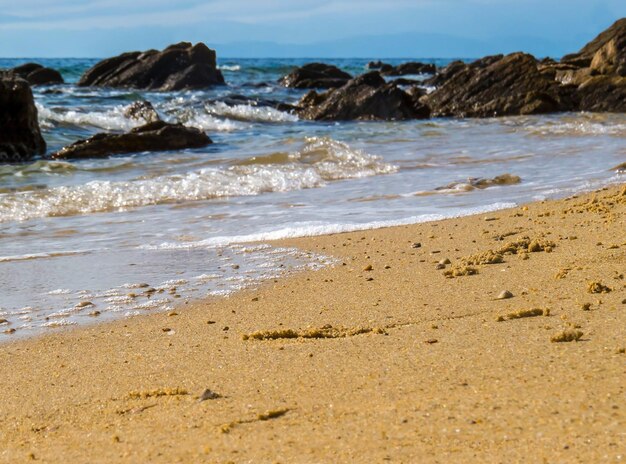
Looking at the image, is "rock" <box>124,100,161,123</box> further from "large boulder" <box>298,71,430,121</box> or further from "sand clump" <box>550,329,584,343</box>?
"sand clump" <box>550,329,584,343</box>

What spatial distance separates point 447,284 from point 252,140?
1073 centimetres

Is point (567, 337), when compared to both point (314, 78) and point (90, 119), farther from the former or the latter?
point (314, 78)

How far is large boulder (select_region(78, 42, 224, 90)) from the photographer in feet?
94.7

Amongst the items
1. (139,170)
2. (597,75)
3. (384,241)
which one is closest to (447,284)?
(384,241)

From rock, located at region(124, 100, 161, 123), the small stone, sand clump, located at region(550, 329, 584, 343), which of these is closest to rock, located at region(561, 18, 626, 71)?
rock, located at region(124, 100, 161, 123)

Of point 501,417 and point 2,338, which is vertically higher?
point 501,417

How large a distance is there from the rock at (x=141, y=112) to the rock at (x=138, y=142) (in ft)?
15.9

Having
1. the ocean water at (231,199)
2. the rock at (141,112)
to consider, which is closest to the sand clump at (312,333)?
the ocean water at (231,199)

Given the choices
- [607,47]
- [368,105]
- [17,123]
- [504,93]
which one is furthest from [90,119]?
[607,47]

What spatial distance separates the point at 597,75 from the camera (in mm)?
20281

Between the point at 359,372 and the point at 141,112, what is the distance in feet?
54.7

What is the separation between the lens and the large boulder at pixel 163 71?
28859mm

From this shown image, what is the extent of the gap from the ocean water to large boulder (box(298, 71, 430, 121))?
9.30 feet

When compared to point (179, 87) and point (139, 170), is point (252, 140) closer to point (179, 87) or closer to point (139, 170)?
point (139, 170)
